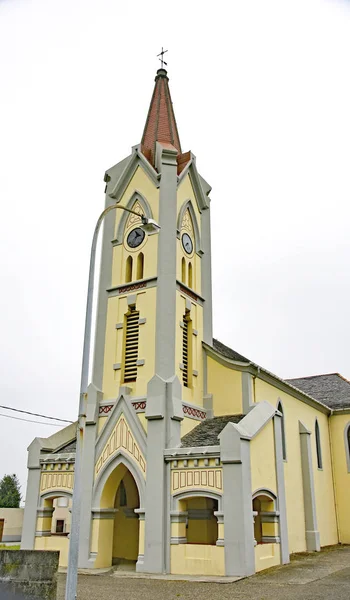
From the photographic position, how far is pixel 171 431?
19.8 meters

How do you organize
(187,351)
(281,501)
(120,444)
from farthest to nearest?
(187,351)
(120,444)
(281,501)

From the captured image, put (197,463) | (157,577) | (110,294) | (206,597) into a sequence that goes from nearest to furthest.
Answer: (206,597) < (157,577) < (197,463) < (110,294)

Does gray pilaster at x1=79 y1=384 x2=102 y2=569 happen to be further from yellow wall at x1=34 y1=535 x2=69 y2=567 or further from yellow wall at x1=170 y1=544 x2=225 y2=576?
yellow wall at x1=170 y1=544 x2=225 y2=576

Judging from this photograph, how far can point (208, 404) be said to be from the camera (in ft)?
74.7

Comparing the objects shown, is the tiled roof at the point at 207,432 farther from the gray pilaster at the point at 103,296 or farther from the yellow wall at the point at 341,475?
the yellow wall at the point at 341,475

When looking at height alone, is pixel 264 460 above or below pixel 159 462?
above

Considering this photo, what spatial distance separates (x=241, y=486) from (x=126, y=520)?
24.3 feet

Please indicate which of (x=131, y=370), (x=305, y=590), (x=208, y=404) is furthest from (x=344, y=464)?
(x=305, y=590)

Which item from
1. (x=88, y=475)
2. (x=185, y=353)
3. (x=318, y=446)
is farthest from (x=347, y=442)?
(x=88, y=475)

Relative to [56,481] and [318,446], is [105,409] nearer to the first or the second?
[56,481]

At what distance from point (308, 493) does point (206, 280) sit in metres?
11.5

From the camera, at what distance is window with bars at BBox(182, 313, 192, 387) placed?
73.7ft

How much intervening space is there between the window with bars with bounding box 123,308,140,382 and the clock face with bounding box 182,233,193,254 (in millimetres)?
3982

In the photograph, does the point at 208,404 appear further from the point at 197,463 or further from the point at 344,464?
the point at 344,464
